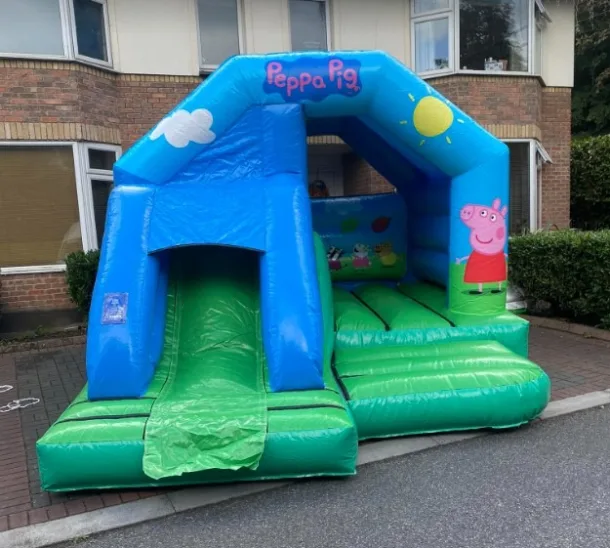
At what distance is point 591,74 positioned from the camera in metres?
19.8

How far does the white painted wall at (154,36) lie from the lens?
8461 millimetres

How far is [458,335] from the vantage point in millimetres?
4973

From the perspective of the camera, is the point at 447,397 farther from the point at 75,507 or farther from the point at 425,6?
the point at 425,6

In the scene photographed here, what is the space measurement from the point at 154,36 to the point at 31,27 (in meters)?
1.76

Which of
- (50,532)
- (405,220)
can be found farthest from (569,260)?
(50,532)

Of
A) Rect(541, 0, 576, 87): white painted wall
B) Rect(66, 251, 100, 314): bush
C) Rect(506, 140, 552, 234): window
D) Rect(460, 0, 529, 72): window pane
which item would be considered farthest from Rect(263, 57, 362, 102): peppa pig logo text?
Rect(541, 0, 576, 87): white painted wall

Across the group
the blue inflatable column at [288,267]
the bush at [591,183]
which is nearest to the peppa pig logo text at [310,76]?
the blue inflatable column at [288,267]

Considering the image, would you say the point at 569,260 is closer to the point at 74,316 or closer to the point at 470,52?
the point at 470,52

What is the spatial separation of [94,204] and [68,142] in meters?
0.94

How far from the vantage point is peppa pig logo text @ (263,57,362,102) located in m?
4.51

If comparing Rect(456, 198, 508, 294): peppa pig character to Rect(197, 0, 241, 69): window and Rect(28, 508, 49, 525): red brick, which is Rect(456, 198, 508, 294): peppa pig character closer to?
Rect(28, 508, 49, 525): red brick

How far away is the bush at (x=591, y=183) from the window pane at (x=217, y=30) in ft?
26.6

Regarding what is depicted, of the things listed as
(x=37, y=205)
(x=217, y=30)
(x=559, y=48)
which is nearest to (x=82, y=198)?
(x=37, y=205)

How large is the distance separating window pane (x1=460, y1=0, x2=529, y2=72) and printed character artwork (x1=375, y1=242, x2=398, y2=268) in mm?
4388
